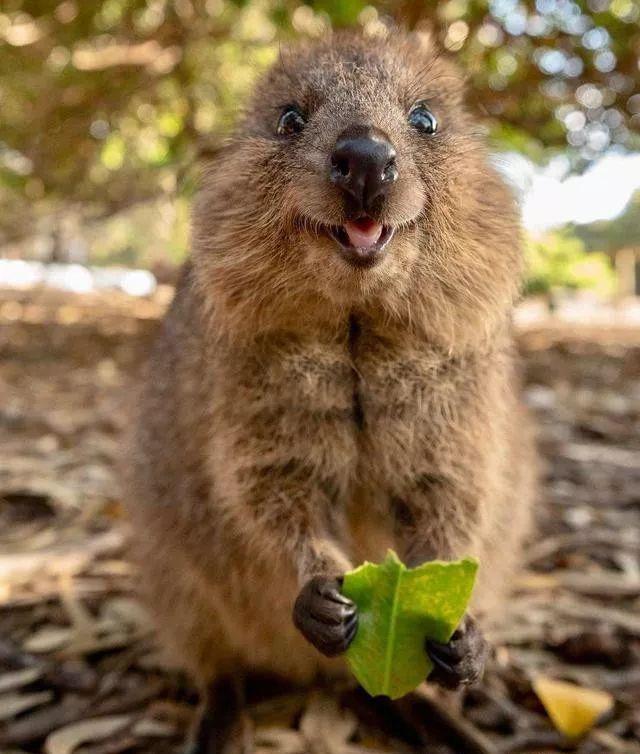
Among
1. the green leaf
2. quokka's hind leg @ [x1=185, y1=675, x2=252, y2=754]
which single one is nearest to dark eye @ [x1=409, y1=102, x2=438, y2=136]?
the green leaf

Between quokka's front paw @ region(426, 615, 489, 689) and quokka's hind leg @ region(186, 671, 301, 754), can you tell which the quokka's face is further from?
quokka's hind leg @ region(186, 671, 301, 754)

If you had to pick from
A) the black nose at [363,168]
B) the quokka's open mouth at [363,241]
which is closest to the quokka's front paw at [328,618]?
the quokka's open mouth at [363,241]

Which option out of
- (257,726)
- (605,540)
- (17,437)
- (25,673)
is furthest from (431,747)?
(17,437)

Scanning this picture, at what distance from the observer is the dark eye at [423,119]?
2.27 meters

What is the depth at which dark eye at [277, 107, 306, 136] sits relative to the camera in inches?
89.3

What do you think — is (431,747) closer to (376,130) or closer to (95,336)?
(376,130)

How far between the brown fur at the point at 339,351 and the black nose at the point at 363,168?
0.04 metres

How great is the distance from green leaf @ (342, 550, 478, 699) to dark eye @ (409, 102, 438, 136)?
45.3 inches

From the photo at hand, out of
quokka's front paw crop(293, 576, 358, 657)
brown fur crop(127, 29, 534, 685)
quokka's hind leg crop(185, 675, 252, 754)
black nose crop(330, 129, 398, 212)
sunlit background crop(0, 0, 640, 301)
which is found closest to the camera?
black nose crop(330, 129, 398, 212)

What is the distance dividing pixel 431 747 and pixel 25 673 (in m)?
1.36

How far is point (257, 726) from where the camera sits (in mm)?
2615

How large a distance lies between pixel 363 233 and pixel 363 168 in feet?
0.55

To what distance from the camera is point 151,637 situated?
10.1 ft

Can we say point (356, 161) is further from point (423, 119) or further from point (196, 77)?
point (196, 77)
